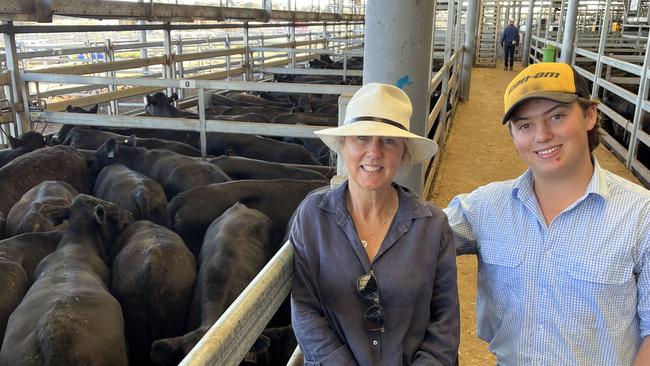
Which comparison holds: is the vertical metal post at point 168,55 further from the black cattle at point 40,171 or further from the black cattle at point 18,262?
the black cattle at point 18,262

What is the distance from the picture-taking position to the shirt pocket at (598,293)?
1802 millimetres

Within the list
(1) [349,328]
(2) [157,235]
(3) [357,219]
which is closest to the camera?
(1) [349,328]

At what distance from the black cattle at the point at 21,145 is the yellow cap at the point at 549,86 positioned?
235 inches

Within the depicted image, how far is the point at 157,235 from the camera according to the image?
13.3ft

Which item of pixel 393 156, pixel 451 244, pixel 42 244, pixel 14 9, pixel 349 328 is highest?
pixel 14 9

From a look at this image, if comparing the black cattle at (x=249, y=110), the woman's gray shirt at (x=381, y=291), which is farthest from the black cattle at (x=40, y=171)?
the woman's gray shirt at (x=381, y=291)

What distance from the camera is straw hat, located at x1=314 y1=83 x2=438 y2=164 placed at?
73.9 inches

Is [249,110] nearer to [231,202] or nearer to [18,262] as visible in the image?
[231,202]

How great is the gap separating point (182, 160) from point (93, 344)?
11.0ft

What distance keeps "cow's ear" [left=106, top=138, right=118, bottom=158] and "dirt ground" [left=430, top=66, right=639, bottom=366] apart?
351cm

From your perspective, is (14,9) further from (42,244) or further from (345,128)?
(345,128)

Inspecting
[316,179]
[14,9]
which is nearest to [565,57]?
[316,179]

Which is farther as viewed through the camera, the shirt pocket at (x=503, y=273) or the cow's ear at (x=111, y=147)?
the cow's ear at (x=111, y=147)

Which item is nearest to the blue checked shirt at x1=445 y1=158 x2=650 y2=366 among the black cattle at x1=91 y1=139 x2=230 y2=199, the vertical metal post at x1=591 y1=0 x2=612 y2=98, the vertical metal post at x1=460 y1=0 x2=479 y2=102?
the black cattle at x1=91 y1=139 x2=230 y2=199
